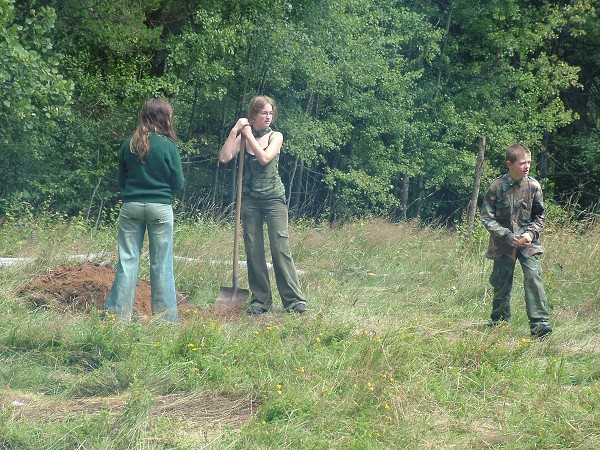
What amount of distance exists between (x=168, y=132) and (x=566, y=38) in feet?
78.3

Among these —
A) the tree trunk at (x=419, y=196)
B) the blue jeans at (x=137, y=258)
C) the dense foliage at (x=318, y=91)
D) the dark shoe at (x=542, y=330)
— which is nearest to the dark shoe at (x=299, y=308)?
the blue jeans at (x=137, y=258)

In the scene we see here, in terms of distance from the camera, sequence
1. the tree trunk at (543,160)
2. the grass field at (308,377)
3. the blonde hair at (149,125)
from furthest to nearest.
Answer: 1. the tree trunk at (543,160)
2. the blonde hair at (149,125)
3. the grass field at (308,377)

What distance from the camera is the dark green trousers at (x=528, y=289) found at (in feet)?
24.2

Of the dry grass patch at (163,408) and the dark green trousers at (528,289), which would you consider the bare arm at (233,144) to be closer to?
the dark green trousers at (528,289)

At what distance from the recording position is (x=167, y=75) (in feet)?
62.5

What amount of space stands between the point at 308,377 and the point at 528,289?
2539 millimetres

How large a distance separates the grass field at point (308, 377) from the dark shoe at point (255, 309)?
0.77 feet

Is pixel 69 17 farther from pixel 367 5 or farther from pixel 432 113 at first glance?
pixel 432 113

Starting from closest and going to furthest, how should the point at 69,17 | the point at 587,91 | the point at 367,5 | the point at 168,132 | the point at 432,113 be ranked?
the point at 168,132, the point at 69,17, the point at 367,5, the point at 432,113, the point at 587,91

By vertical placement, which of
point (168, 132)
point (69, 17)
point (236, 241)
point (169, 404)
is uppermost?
point (69, 17)

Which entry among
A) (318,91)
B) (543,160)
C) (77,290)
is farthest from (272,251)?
(543,160)

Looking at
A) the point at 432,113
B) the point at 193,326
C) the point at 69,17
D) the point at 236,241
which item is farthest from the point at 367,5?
the point at 193,326

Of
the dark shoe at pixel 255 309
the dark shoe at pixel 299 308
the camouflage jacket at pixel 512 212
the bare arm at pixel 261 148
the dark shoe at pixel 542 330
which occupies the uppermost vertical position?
the bare arm at pixel 261 148

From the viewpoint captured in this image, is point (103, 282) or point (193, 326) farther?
point (103, 282)
